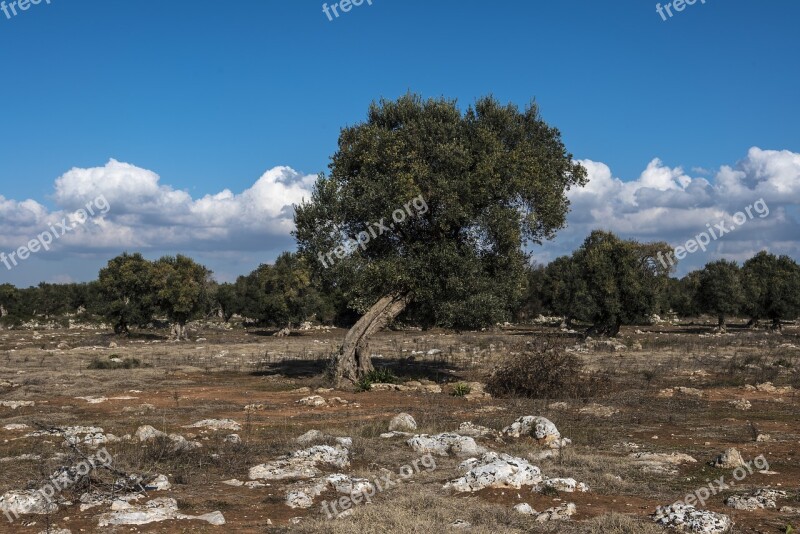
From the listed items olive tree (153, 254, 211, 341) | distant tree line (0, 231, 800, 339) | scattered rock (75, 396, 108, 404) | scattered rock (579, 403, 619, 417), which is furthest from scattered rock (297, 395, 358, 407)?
olive tree (153, 254, 211, 341)

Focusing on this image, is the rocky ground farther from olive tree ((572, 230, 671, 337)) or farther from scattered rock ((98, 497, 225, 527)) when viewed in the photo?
olive tree ((572, 230, 671, 337))

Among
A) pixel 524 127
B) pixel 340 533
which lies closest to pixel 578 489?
pixel 340 533

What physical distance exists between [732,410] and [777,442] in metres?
6.27

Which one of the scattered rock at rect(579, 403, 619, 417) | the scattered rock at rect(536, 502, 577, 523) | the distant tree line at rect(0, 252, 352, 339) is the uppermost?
the distant tree line at rect(0, 252, 352, 339)

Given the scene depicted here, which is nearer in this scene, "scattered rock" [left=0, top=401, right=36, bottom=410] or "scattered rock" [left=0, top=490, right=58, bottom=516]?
"scattered rock" [left=0, top=490, right=58, bottom=516]

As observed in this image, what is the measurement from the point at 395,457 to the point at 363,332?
51.2 feet

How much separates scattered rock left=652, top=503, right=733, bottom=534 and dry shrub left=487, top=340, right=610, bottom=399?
1622cm

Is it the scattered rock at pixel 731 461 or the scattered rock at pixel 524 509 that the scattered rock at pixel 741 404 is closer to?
the scattered rock at pixel 731 461

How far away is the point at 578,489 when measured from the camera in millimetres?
12734

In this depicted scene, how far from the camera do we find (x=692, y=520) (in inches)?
400

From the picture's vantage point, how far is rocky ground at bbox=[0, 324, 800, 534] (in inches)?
426

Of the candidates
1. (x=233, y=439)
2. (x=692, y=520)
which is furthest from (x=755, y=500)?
(x=233, y=439)

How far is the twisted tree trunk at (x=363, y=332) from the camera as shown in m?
30.7

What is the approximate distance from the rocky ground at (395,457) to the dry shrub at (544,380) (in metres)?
0.91
